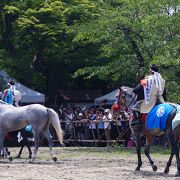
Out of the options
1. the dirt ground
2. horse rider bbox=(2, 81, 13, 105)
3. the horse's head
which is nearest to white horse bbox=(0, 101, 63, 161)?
the dirt ground

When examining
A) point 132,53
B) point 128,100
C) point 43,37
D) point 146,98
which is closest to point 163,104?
point 146,98

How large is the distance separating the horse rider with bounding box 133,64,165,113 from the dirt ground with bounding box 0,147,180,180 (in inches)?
62.9

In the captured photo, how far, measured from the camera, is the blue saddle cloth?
550 inches

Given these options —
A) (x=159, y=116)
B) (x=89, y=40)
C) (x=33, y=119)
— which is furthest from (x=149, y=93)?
(x=89, y=40)

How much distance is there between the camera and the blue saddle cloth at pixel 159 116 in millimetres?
13961

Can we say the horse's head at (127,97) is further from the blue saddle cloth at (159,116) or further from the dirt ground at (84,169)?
the dirt ground at (84,169)

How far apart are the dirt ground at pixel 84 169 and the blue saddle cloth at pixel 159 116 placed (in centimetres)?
114

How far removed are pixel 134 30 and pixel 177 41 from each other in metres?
1.98

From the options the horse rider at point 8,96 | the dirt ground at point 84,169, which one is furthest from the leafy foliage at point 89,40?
the horse rider at point 8,96

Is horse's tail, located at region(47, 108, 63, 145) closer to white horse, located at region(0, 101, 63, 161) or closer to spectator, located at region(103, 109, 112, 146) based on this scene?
white horse, located at region(0, 101, 63, 161)

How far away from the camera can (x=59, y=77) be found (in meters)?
35.3

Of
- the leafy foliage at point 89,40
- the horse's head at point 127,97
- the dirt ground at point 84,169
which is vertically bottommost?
the dirt ground at point 84,169

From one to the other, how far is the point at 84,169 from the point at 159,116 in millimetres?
2420

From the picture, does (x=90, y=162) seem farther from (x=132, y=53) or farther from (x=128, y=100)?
(x=132, y=53)
